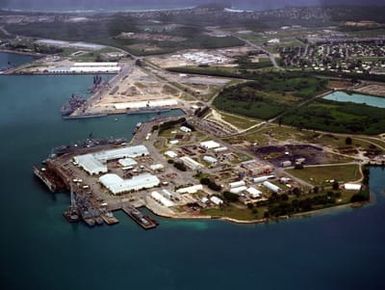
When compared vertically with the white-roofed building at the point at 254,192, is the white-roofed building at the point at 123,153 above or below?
above

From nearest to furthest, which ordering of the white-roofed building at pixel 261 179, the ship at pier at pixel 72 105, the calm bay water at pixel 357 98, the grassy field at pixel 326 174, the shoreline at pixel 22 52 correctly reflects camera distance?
1. the white-roofed building at pixel 261 179
2. the grassy field at pixel 326 174
3. the ship at pier at pixel 72 105
4. the calm bay water at pixel 357 98
5. the shoreline at pixel 22 52

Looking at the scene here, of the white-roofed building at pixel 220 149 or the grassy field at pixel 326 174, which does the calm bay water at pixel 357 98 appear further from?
the white-roofed building at pixel 220 149

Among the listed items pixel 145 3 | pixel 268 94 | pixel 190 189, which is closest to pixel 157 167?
pixel 190 189

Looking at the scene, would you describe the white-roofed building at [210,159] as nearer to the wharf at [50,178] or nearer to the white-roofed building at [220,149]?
the white-roofed building at [220,149]

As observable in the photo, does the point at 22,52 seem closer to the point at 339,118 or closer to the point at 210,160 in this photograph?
the point at 339,118

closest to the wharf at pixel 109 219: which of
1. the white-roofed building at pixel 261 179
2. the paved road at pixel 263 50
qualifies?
the white-roofed building at pixel 261 179

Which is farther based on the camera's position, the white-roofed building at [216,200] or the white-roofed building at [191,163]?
the white-roofed building at [191,163]

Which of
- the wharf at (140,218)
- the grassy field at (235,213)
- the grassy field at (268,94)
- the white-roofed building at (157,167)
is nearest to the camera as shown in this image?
the wharf at (140,218)

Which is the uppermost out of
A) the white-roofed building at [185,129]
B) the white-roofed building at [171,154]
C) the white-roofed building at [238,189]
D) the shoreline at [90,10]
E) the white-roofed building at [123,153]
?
the shoreline at [90,10]
